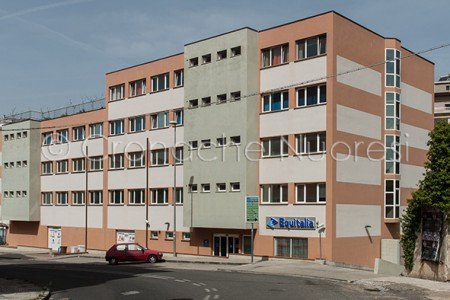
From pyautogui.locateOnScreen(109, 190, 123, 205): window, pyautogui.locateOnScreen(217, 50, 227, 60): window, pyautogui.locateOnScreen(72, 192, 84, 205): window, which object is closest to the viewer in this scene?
pyautogui.locateOnScreen(217, 50, 227, 60): window

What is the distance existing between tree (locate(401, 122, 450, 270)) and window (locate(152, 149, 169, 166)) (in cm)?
2747

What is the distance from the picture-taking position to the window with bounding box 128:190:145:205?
55.1 meters

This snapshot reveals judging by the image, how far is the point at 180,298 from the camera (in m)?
19.4

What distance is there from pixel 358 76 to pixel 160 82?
61.1ft

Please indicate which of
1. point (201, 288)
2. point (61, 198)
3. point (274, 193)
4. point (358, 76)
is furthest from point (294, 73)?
point (61, 198)

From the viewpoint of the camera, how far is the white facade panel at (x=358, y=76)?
41.2 metres

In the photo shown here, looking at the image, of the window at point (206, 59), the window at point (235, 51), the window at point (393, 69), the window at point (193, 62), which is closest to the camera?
the window at point (235, 51)

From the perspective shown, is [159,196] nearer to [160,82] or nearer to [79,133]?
[160,82]

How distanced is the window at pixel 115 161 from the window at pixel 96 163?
184cm

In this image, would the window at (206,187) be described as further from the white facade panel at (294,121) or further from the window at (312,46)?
the window at (312,46)

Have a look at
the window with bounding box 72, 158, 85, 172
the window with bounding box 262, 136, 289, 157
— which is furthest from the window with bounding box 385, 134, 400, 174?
the window with bounding box 72, 158, 85, 172

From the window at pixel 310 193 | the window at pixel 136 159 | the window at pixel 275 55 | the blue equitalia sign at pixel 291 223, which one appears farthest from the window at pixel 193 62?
the blue equitalia sign at pixel 291 223

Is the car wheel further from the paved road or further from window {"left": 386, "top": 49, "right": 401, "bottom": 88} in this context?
window {"left": 386, "top": 49, "right": 401, "bottom": 88}

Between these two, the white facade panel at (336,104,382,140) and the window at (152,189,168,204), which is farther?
the window at (152,189,168,204)
